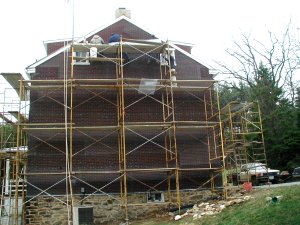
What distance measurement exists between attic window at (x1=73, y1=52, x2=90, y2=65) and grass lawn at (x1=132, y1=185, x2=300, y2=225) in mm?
8122

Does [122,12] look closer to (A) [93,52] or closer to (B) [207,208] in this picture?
(A) [93,52]

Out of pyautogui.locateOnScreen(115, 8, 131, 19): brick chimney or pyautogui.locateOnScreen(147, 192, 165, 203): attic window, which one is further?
pyautogui.locateOnScreen(115, 8, 131, 19): brick chimney

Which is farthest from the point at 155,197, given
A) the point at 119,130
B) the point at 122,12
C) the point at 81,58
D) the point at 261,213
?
the point at 122,12

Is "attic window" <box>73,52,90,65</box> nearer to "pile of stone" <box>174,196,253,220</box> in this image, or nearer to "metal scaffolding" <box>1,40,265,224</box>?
"metal scaffolding" <box>1,40,265,224</box>

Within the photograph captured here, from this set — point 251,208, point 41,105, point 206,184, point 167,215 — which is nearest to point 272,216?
point 251,208

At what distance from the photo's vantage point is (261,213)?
43.8ft

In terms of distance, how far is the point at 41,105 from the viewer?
1962 cm

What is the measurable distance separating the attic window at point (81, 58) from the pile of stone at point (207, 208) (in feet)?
27.0

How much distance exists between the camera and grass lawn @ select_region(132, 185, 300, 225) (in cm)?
1257

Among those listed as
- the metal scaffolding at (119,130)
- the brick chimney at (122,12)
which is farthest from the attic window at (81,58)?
the brick chimney at (122,12)

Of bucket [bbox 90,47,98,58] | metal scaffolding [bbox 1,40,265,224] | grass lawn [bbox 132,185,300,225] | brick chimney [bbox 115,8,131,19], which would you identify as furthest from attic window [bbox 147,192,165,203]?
brick chimney [bbox 115,8,131,19]

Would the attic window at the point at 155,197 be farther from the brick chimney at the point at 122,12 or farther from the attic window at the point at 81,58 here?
the brick chimney at the point at 122,12

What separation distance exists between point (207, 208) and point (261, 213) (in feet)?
11.1

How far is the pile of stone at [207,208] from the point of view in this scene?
51.4 ft
